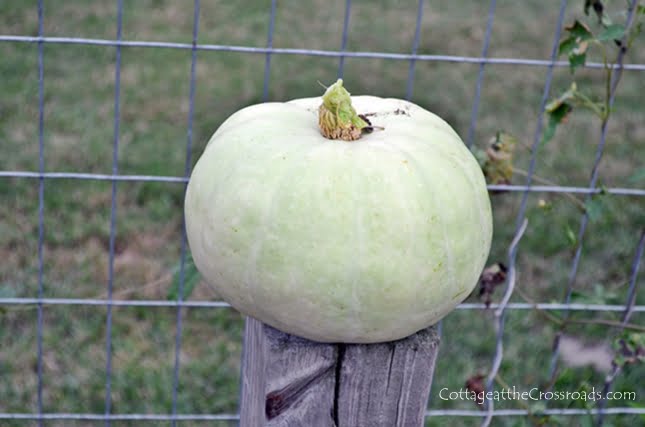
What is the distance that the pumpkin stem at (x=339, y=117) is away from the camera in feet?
3.98

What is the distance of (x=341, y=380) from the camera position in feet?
4.32

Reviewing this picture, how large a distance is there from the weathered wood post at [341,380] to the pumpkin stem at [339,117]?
0.98 feet

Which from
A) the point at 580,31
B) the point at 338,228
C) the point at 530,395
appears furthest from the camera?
the point at 530,395

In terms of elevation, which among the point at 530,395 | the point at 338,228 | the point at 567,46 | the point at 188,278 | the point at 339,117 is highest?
the point at 567,46

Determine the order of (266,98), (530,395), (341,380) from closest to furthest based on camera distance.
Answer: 1. (341,380)
2. (266,98)
3. (530,395)

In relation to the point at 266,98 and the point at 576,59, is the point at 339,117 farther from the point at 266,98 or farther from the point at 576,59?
the point at 576,59

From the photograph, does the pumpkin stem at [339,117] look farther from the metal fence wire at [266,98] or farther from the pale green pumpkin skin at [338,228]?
the metal fence wire at [266,98]

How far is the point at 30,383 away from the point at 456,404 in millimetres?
1278

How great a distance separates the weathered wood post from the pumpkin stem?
30 centimetres

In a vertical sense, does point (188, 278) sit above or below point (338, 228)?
below

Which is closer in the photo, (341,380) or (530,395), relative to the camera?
(341,380)

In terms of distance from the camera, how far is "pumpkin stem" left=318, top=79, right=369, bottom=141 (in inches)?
Answer: 47.8

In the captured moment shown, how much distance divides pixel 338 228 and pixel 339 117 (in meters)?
0.17

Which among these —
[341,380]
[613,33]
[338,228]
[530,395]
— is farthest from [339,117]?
[530,395]
